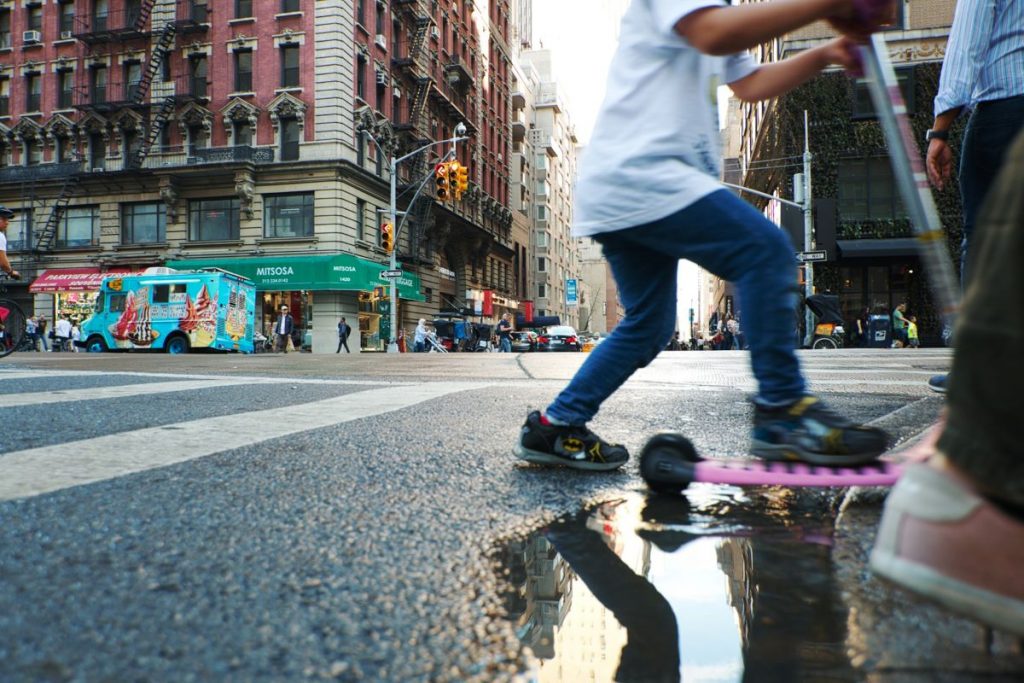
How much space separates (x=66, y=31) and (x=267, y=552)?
3618 cm

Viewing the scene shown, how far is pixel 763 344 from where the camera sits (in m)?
1.94

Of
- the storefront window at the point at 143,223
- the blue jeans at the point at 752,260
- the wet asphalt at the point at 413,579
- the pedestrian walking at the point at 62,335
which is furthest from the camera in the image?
the storefront window at the point at 143,223

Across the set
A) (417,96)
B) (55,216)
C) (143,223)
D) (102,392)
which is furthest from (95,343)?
(102,392)

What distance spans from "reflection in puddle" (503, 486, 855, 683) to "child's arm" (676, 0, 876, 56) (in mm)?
1114

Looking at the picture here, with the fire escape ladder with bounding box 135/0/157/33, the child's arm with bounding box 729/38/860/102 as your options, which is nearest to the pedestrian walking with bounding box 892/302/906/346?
the child's arm with bounding box 729/38/860/102

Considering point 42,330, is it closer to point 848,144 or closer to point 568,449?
point 848,144

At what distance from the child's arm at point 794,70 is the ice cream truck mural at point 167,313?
21526mm

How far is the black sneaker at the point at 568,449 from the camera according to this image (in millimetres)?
2256

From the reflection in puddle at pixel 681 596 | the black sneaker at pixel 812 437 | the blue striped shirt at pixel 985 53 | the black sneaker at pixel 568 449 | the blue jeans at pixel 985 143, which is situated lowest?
the reflection in puddle at pixel 681 596

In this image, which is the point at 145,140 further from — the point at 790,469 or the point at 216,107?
the point at 790,469

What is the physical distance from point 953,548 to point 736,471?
91 cm

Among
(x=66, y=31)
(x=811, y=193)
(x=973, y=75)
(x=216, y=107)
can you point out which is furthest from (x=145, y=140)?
(x=973, y=75)

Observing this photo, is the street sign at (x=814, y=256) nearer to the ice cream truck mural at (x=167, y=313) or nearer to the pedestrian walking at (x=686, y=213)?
the ice cream truck mural at (x=167, y=313)

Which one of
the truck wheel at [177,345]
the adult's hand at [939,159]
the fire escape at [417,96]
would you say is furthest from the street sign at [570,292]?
the adult's hand at [939,159]
